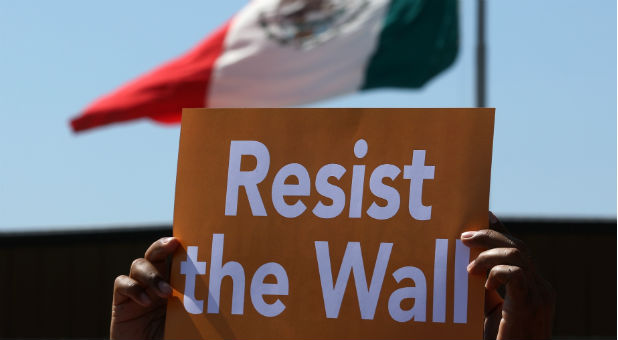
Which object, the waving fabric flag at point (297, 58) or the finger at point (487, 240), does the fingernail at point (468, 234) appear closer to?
the finger at point (487, 240)

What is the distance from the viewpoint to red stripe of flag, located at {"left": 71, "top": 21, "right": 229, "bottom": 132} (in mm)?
11258

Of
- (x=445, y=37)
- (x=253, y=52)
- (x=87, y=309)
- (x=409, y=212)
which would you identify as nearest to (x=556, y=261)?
(x=445, y=37)

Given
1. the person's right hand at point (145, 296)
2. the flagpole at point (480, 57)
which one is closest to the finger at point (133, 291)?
the person's right hand at point (145, 296)

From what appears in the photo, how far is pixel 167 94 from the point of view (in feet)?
37.1

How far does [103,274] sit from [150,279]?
10978mm

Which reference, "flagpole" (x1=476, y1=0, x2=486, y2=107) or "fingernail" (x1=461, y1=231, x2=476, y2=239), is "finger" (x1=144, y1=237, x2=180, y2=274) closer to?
"fingernail" (x1=461, y1=231, x2=476, y2=239)

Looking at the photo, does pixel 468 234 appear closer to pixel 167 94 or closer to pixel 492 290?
pixel 492 290

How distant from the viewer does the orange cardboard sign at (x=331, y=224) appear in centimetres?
236

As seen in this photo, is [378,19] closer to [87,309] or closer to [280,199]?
[87,309]

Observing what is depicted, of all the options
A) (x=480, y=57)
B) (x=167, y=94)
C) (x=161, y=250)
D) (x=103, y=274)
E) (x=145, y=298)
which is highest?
(x=480, y=57)

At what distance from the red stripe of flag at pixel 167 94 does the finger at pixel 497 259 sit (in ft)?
29.3

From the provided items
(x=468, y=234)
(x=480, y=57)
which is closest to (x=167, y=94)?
(x=480, y=57)

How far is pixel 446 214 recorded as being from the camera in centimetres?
237

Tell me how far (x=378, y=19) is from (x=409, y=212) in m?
8.34
